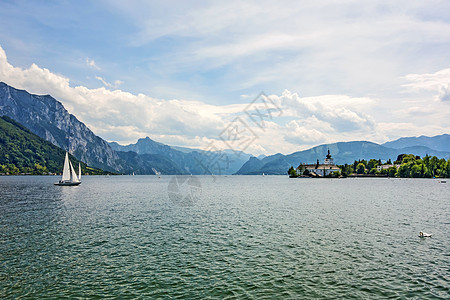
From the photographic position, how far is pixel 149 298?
24172 millimetres

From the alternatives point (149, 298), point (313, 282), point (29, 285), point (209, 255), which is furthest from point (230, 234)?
point (29, 285)

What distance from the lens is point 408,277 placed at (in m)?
28.5

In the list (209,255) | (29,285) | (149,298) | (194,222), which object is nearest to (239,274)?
(209,255)

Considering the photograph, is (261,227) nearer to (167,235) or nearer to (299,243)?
(299,243)

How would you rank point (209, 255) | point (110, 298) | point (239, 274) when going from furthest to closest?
point (209, 255)
point (239, 274)
point (110, 298)

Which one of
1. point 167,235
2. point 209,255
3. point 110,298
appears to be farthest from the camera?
point 167,235

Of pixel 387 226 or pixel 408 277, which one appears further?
pixel 387 226

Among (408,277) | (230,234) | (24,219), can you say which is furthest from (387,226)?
(24,219)

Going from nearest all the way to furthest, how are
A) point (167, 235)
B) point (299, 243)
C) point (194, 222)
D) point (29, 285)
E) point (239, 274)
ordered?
point (29, 285) → point (239, 274) → point (299, 243) → point (167, 235) → point (194, 222)

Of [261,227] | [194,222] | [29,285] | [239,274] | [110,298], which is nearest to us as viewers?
[110,298]

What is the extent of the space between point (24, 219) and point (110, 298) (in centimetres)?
5132

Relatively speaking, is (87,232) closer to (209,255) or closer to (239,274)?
(209,255)

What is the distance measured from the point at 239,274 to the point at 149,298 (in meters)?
9.80

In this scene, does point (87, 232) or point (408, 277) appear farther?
point (87, 232)
